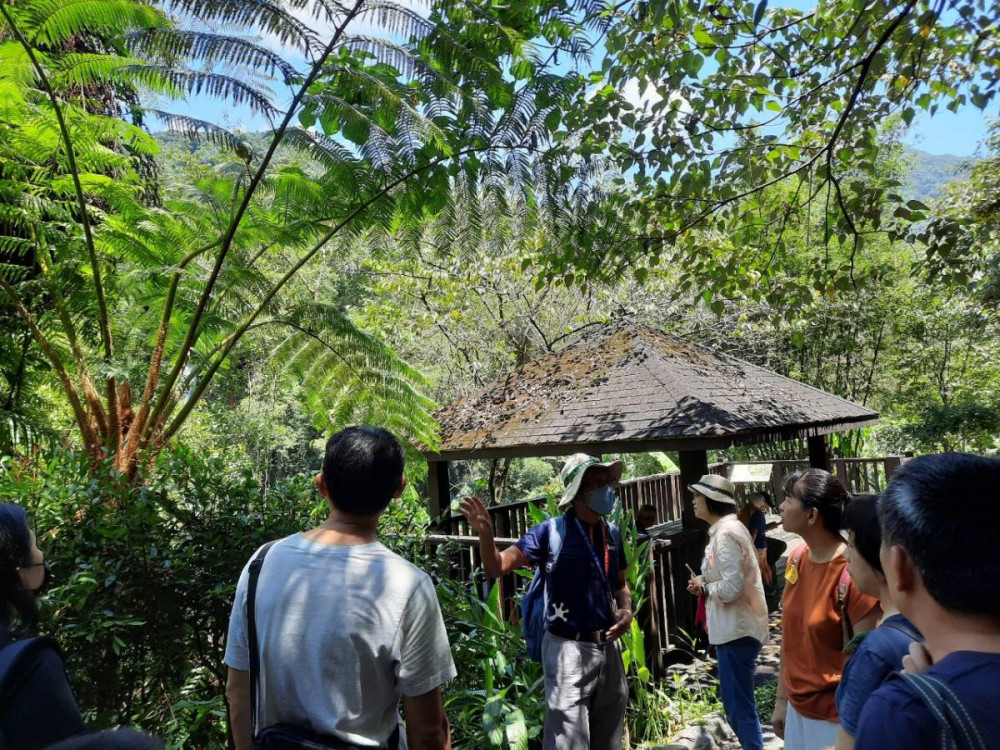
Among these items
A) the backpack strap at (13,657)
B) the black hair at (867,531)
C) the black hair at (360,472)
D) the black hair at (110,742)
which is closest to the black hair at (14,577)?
the backpack strap at (13,657)

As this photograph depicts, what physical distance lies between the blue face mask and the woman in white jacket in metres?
1.04

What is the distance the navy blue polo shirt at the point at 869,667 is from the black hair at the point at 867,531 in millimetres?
367

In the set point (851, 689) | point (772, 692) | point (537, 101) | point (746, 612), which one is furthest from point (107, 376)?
point (772, 692)

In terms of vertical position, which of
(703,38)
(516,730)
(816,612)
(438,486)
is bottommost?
(516,730)

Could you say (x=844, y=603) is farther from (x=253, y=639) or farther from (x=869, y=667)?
(x=253, y=639)

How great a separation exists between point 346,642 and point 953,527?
56.1 inches

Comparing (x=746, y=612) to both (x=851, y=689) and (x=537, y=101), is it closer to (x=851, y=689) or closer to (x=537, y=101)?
(x=851, y=689)

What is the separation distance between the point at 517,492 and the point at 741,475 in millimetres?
18167

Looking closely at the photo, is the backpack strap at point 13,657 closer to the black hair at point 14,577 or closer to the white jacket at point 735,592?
the black hair at point 14,577

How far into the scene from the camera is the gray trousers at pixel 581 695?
3650 mm

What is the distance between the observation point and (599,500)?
384cm

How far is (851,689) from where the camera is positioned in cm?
183

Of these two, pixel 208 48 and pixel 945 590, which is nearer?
pixel 945 590

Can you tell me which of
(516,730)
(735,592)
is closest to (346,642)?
(516,730)
